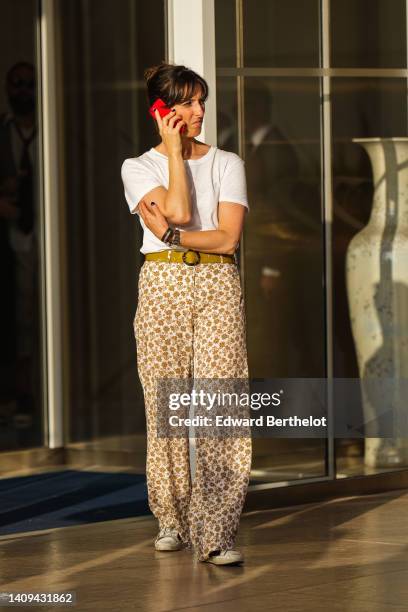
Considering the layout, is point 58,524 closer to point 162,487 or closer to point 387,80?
point 162,487

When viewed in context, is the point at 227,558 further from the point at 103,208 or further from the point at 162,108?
the point at 103,208

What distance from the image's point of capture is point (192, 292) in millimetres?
5309

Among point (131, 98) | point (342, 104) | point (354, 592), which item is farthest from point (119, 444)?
point (354, 592)

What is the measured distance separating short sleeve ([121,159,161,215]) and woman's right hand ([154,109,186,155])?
0.41 feet

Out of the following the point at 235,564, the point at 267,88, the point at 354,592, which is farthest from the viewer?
the point at 267,88

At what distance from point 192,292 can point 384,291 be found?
2.17 metres

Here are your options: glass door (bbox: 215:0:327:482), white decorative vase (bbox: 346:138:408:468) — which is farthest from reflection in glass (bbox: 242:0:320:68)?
white decorative vase (bbox: 346:138:408:468)

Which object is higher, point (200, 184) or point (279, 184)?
point (279, 184)

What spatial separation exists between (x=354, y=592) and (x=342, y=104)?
293 centimetres

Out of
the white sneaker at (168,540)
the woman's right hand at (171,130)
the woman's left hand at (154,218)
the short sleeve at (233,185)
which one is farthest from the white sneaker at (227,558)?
the woman's right hand at (171,130)

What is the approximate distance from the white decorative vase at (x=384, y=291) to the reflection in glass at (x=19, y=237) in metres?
2.19

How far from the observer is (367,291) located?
722 cm

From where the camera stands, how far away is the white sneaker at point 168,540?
18.0ft

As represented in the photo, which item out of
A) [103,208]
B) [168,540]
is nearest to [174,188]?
[168,540]
